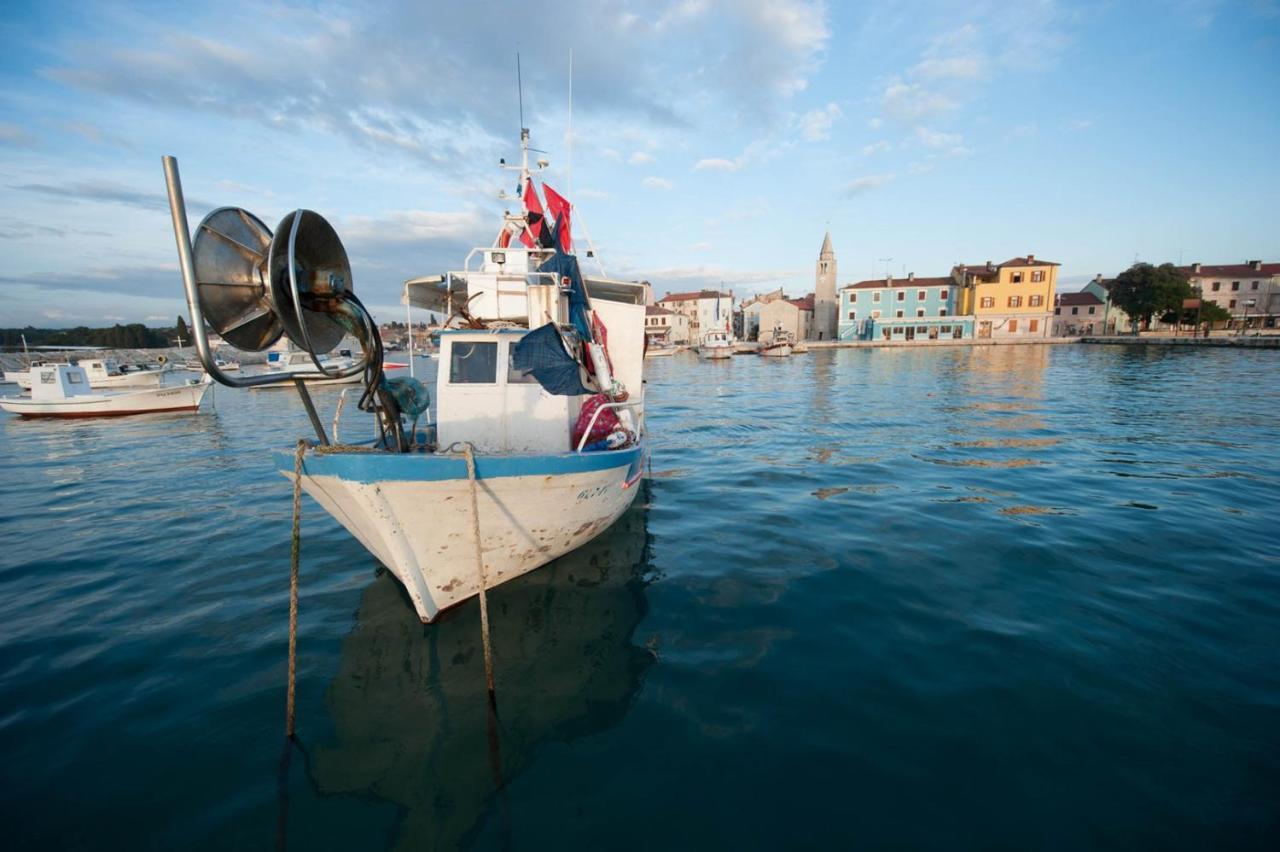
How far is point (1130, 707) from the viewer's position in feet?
13.9

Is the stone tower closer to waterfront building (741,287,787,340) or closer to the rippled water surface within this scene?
waterfront building (741,287,787,340)

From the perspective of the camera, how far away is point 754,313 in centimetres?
10112

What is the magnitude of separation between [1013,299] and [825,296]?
2761 cm

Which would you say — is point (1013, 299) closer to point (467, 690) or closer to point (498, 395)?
point (498, 395)

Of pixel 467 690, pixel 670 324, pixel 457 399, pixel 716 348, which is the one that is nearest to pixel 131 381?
pixel 457 399

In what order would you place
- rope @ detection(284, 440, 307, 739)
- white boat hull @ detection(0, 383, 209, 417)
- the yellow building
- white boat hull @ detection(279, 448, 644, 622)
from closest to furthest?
rope @ detection(284, 440, 307, 739)
white boat hull @ detection(279, 448, 644, 622)
white boat hull @ detection(0, 383, 209, 417)
the yellow building

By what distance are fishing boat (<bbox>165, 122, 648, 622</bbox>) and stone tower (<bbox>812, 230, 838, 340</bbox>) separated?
8673cm

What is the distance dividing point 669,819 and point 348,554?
6370mm

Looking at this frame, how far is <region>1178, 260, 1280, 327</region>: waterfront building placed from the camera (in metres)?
70.7

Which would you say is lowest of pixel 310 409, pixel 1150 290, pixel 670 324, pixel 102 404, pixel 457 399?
pixel 102 404

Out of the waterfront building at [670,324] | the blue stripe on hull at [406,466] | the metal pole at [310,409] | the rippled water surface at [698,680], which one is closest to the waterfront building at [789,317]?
the waterfront building at [670,324]

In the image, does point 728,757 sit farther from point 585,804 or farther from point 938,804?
point 938,804

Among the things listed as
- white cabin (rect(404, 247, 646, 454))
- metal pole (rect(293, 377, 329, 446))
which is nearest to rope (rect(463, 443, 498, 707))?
metal pole (rect(293, 377, 329, 446))

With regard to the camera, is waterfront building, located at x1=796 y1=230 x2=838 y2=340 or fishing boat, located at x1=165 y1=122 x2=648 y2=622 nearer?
fishing boat, located at x1=165 y1=122 x2=648 y2=622
